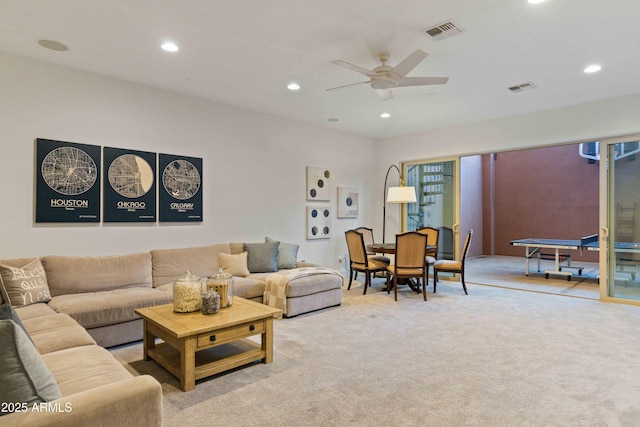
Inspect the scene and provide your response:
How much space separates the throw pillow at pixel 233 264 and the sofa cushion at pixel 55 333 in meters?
2.00

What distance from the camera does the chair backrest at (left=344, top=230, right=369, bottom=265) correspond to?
212 inches

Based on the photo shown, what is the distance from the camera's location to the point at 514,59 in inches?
146

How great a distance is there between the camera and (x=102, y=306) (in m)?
3.19

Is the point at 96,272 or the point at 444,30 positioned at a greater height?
the point at 444,30

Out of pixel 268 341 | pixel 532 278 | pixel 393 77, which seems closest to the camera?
pixel 268 341

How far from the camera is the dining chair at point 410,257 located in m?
4.93

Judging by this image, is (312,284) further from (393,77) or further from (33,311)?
(33,311)

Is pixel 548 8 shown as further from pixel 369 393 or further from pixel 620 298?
pixel 620 298

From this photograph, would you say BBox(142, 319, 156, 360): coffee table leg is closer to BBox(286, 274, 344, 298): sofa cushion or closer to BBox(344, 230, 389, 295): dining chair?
BBox(286, 274, 344, 298): sofa cushion

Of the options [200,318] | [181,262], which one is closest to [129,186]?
[181,262]

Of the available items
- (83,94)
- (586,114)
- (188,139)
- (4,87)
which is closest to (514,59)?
(586,114)

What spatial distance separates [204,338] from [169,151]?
2.93 meters

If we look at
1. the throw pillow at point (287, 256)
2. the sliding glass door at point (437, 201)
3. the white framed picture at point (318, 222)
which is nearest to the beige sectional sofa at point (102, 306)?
the throw pillow at point (287, 256)

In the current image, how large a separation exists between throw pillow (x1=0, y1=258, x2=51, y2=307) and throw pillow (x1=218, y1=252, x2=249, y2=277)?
6.06 feet
